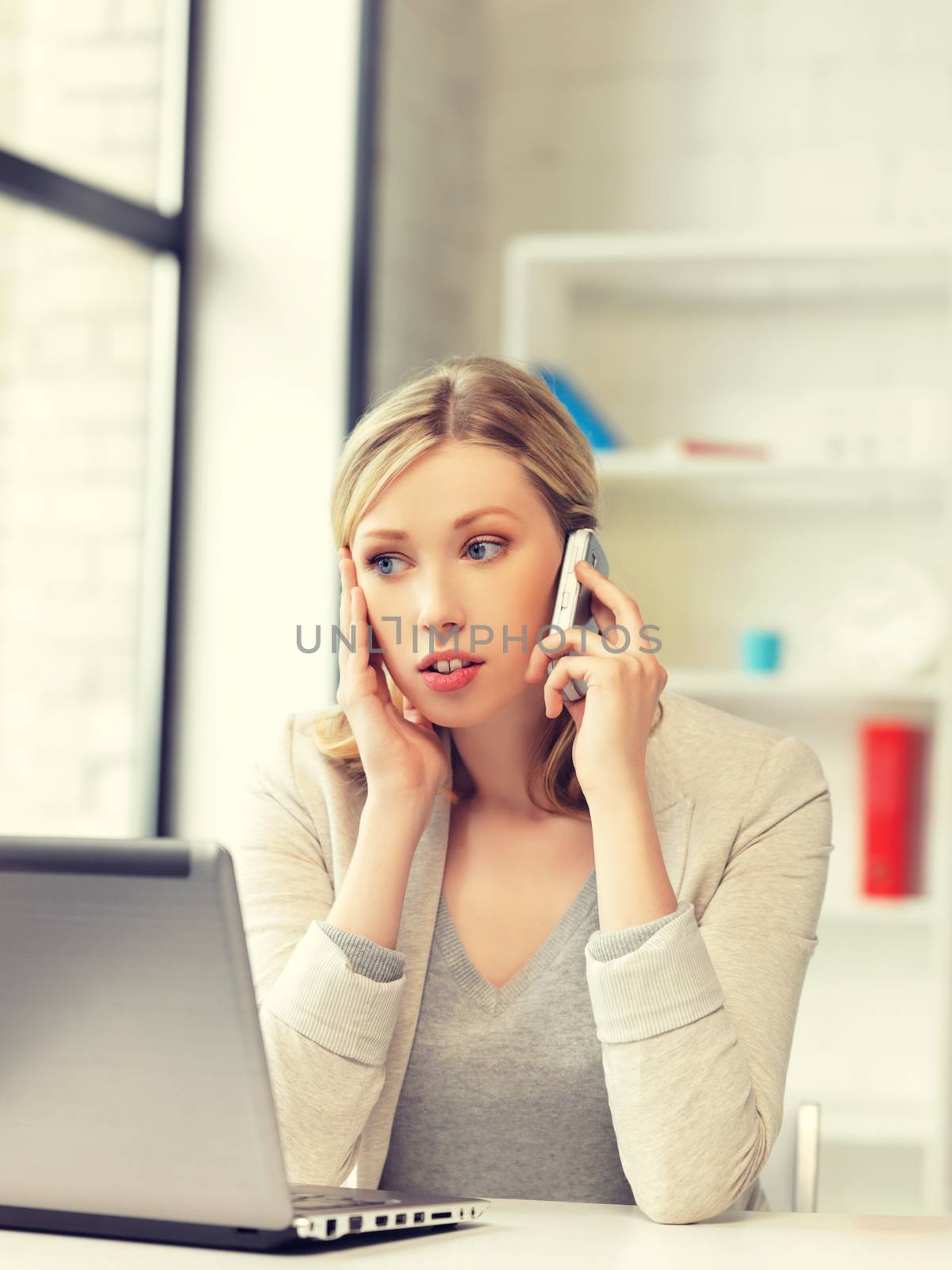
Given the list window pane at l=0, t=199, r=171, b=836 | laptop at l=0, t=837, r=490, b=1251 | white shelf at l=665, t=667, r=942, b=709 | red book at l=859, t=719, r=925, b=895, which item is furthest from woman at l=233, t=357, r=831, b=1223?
red book at l=859, t=719, r=925, b=895

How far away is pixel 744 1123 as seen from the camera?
1.11 meters

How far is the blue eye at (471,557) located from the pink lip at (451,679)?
A: 0.31ft

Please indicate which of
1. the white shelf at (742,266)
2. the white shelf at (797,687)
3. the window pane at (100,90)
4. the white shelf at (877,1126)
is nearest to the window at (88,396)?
the window pane at (100,90)

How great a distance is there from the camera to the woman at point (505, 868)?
1152mm

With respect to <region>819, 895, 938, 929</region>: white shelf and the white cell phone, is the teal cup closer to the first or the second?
<region>819, 895, 938, 929</region>: white shelf

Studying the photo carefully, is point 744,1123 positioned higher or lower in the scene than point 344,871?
lower

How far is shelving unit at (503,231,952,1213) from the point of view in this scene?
2.73 m

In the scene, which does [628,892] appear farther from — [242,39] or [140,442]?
[242,39]

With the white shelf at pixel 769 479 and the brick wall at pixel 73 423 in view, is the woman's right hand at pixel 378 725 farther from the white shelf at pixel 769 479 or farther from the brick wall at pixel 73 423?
the white shelf at pixel 769 479

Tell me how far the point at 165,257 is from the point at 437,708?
178 cm

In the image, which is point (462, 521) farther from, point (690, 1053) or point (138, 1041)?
point (138, 1041)

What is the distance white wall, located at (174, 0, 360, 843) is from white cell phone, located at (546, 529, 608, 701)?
1435 millimetres

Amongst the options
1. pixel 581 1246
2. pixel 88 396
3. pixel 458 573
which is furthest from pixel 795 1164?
pixel 88 396

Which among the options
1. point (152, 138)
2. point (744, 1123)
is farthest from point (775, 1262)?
point (152, 138)
